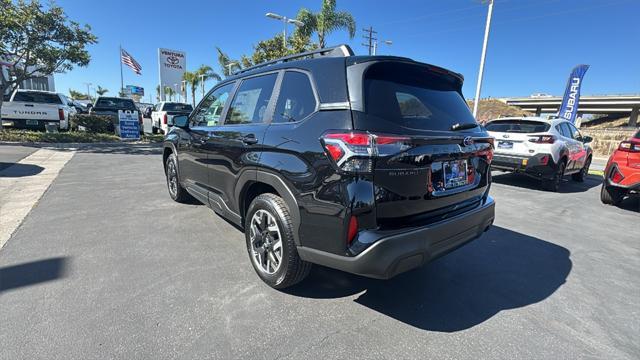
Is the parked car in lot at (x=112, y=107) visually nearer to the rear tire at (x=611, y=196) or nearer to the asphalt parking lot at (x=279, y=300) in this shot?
the asphalt parking lot at (x=279, y=300)

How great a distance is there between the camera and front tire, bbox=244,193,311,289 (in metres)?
2.52

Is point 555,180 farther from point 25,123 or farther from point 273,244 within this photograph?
point 25,123

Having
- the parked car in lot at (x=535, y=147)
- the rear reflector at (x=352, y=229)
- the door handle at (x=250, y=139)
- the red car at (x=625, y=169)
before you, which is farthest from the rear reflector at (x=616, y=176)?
the door handle at (x=250, y=139)

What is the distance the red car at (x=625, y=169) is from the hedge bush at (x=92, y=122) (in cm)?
1766

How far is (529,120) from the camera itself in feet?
23.7

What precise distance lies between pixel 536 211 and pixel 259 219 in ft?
16.6

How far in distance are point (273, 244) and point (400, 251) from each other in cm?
110

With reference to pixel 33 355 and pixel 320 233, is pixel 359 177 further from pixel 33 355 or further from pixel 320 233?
pixel 33 355

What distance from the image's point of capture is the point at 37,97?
1226cm

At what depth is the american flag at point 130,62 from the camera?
28.3 m

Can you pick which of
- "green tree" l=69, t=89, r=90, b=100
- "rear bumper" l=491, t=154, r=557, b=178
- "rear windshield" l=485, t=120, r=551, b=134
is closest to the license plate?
"rear bumper" l=491, t=154, r=557, b=178

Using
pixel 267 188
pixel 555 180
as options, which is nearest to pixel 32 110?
pixel 267 188

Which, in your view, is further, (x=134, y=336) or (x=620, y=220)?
(x=620, y=220)

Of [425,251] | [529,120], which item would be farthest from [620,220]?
[425,251]
